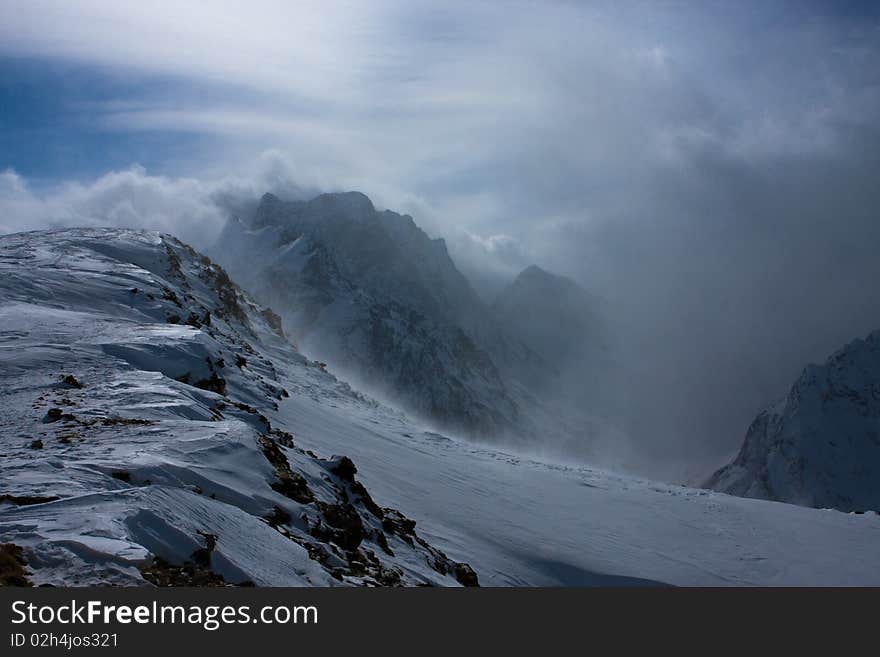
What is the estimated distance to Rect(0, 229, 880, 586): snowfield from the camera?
30.8 ft

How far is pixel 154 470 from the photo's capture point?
10961mm

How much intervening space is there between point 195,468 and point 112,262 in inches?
976

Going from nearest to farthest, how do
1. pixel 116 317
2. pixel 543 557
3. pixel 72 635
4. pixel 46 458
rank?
pixel 72 635
pixel 46 458
pixel 543 557
pixel 116 317

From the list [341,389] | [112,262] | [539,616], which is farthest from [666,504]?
[112,262]

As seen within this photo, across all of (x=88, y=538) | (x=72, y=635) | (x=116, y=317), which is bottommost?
(x=72, y=635)

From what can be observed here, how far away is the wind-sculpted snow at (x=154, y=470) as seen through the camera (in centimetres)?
868

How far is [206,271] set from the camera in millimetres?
42188

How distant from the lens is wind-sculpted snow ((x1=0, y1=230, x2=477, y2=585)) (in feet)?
28.5

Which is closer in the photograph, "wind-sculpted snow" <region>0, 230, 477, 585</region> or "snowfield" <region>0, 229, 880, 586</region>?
"wind-sculpted snow" <region>0, 230, 477, 585</region>

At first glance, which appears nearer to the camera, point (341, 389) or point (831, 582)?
point (831, 582)

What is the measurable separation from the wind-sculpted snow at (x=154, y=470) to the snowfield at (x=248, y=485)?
5 cm

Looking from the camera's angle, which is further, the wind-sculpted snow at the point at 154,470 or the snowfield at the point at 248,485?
the snowfield at the point at 248,485

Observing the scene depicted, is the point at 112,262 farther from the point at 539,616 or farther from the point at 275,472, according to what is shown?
the point at 539,616

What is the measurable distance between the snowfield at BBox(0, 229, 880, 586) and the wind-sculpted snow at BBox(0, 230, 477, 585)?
5 cm
